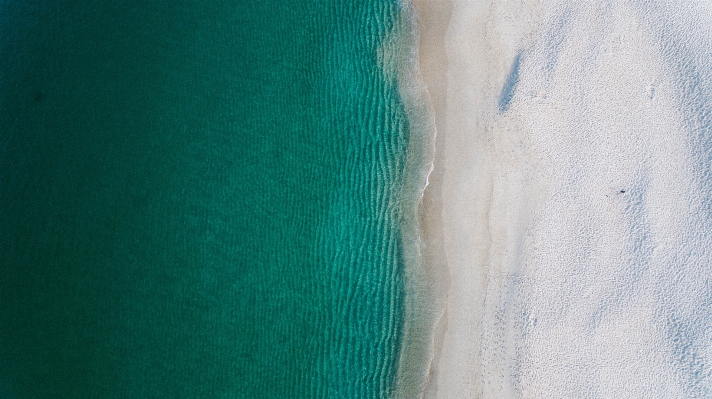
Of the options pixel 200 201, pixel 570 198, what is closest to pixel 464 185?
pixel 570 198

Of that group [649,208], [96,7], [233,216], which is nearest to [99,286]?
[233,216]

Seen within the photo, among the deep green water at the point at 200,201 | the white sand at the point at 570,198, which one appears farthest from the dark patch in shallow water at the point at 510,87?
the deep green water at the point at 200,201

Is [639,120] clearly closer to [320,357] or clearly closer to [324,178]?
[324,178]

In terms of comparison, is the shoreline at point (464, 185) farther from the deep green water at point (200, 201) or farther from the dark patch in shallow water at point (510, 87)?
the deep green water at point (200, 201)

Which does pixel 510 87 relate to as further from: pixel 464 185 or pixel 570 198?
pixel 570 198

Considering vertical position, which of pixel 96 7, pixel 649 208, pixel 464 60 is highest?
pixel 96 7

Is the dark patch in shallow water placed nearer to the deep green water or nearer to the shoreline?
the shoreline
